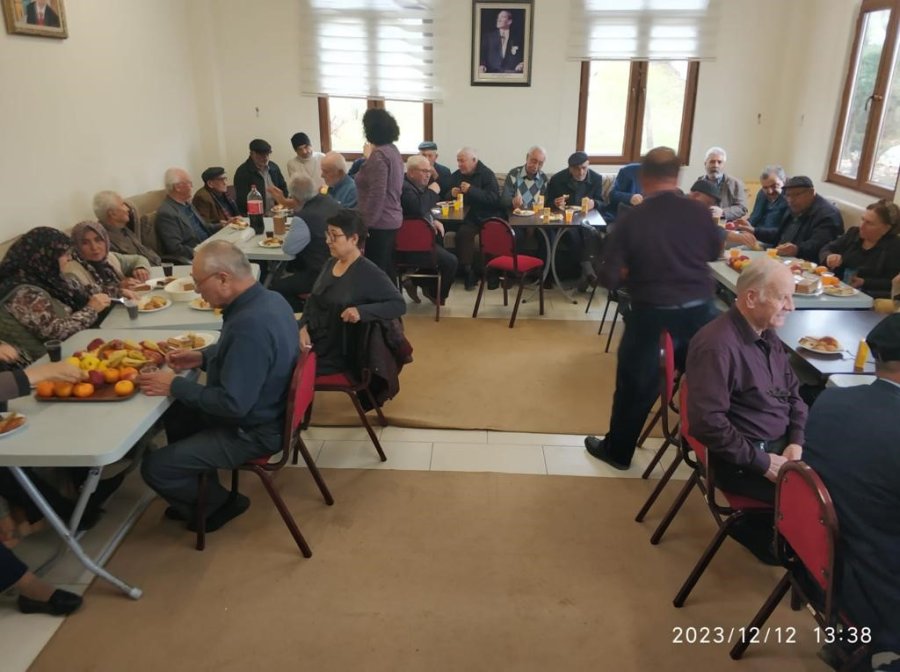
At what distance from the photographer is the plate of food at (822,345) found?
9.50ft

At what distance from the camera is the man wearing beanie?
6.90 m

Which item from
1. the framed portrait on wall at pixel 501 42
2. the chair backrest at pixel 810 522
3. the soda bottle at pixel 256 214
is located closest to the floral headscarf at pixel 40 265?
the soda bottle at pixel 256 214

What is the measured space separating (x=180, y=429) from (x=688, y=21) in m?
6.55

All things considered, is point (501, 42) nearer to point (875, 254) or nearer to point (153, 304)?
point (875, 254)

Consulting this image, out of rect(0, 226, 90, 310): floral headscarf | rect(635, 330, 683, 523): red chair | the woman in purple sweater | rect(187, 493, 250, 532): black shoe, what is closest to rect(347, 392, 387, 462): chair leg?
rect(187, 493, 250, 532): black shoe

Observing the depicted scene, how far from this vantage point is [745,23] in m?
6.94

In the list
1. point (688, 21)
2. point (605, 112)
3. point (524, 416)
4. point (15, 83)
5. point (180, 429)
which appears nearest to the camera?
point (180, 429)

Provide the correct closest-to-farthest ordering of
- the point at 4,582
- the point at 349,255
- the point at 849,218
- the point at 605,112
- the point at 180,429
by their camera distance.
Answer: the point at 4,582 < the point at 180,429 < the point at 349,255 < the point at 849,218 < the point at 605,112

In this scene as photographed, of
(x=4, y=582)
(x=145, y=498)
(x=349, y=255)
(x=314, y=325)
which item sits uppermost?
(x=349, y=255)

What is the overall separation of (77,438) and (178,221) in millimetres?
3481

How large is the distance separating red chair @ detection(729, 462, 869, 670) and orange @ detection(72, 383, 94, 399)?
2.29 metres

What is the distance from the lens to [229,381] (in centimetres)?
244

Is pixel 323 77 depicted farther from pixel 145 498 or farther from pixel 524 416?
pixel 145 498

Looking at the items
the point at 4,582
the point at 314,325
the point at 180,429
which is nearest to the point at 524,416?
the point at 314,325
